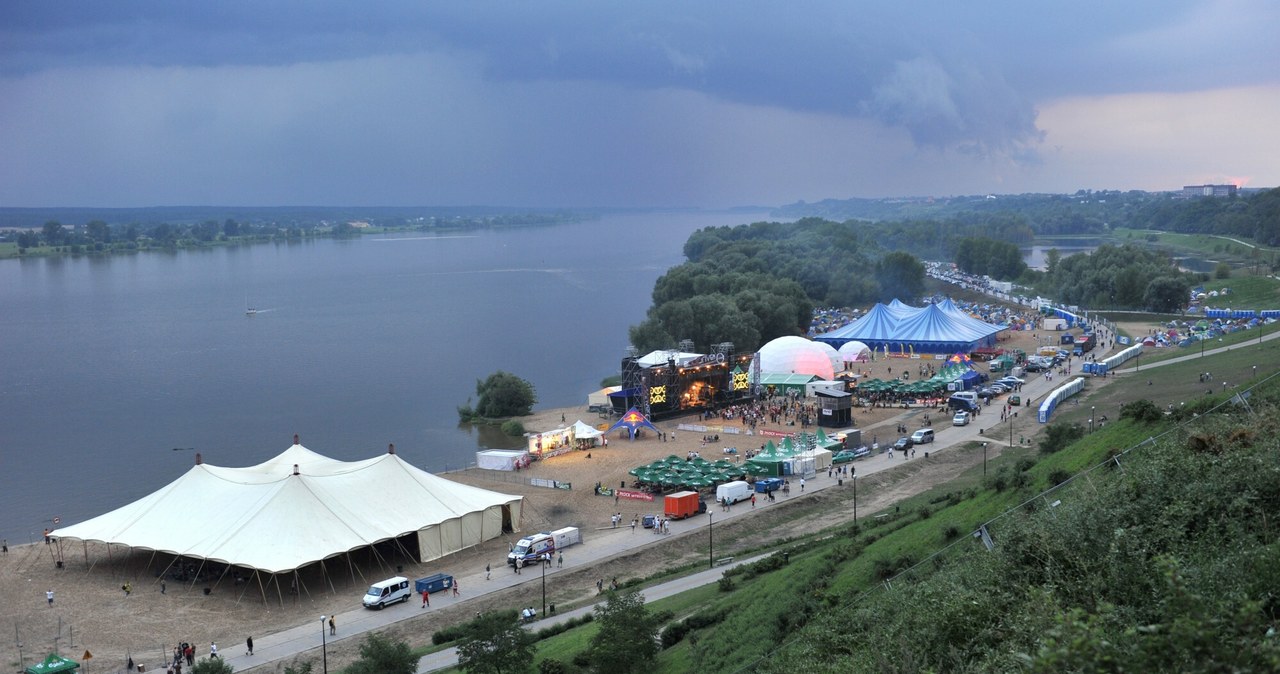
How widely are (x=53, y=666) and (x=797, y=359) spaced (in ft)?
129

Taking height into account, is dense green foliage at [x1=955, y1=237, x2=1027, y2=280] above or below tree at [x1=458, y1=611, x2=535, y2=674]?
above

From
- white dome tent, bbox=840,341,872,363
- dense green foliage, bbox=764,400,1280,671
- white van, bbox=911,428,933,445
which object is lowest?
white van, bbox=911,428,933,445

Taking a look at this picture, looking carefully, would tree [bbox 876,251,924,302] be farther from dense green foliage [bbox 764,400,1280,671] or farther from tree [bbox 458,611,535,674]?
tree [bbox 458,611,535,674]

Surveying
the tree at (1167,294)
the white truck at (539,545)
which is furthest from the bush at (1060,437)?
the tree at (1167,294)

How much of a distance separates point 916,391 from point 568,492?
21281 mm

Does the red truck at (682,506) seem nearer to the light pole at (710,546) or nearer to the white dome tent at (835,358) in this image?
the light pole at (710,546)

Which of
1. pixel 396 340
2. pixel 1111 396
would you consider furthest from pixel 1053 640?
pixel 396 340

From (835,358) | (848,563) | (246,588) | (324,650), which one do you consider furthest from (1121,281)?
(324,650)

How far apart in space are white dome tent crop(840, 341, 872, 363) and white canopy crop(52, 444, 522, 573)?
33177 mm

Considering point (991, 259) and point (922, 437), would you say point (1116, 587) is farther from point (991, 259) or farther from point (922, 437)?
point (991, 259)

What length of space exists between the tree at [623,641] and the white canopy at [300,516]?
10.6 meters

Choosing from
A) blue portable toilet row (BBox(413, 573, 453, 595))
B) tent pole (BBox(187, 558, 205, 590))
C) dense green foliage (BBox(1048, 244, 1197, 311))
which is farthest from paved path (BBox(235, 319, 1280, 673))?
dense green foliage (BBox(1048, 244, 1197, 311))

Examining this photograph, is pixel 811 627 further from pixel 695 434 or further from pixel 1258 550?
pixel 695 434

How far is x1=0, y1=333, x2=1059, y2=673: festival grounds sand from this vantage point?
22.9 metres
